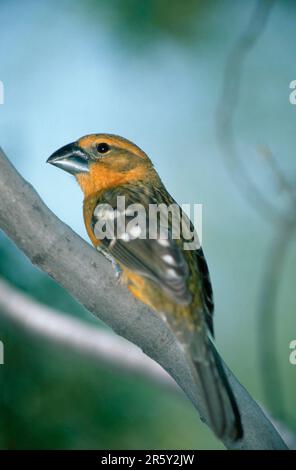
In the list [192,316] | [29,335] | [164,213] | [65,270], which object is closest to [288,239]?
[164,213]

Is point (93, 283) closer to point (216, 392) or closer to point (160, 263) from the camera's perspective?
point (160, 263)

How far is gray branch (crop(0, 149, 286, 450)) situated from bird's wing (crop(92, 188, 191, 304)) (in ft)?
0.57

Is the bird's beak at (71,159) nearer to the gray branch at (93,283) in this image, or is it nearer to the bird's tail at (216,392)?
the gray branch at (93,283)

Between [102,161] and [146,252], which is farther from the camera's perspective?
[102,161]

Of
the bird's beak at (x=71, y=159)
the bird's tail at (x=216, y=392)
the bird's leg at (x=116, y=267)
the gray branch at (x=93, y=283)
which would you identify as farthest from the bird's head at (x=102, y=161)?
the bird's tail at (x=216, y=392)

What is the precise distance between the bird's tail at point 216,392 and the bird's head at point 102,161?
1.48m

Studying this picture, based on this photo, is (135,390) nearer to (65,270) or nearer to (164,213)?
(164,213)

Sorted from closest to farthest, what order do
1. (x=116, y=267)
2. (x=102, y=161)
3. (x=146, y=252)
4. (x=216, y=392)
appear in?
(x=216, y=392) → (x=116, y=267) → (x=146, y=252) → (x=102, y=161)

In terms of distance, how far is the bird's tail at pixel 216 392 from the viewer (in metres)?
2.92

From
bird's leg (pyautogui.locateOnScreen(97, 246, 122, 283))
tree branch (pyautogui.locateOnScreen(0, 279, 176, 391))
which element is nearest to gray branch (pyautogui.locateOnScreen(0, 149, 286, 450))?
bird's leg (pyautogui.locateOnScreen(97, 246, 122, 283))
